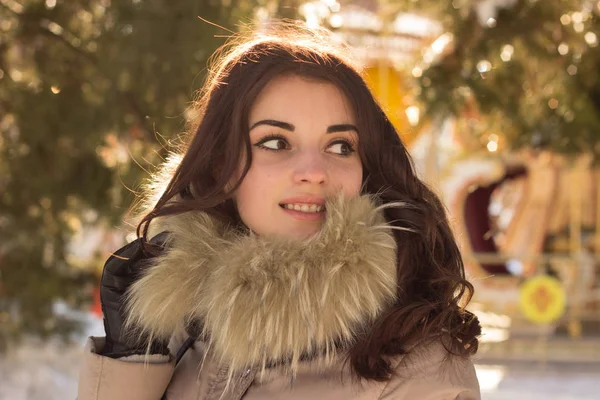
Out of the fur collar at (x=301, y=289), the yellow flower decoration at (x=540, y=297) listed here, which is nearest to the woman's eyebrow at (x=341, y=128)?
the fur collar at (x=301, y=289)

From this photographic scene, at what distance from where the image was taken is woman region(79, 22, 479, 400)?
4.60ft

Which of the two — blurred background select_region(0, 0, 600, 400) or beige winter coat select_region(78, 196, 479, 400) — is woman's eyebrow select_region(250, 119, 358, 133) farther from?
blurred background select_region(0, 0, 600, 400)

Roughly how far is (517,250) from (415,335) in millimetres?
7734

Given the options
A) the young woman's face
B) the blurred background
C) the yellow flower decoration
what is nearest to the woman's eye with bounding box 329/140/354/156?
the young woman's face

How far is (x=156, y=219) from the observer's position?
172cm

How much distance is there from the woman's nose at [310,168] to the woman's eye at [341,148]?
1.8 inches

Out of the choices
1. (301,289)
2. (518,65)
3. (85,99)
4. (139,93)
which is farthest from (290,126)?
(518,65)

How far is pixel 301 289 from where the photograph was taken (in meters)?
1.42

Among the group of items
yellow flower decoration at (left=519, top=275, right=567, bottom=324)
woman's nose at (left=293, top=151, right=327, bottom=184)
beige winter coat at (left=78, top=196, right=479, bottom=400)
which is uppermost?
yellow flower decoration at (left=519, top=275, right=567, bottom=324)

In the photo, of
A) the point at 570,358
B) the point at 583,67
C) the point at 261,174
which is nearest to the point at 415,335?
the point at 261,174

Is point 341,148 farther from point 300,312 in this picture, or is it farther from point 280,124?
point 300,312

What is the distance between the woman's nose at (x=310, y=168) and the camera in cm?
148

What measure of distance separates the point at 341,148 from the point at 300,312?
355mm

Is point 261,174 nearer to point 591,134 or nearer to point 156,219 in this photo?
point 156,219
